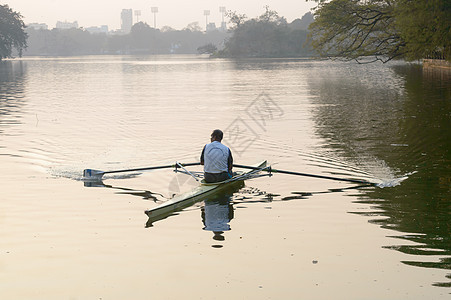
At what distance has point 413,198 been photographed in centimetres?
1299

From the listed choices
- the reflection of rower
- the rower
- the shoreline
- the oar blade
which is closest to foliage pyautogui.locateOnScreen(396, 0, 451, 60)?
the shoreline

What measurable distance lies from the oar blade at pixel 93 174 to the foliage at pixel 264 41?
574ft

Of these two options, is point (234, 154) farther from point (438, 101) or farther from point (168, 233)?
point (438, 101)

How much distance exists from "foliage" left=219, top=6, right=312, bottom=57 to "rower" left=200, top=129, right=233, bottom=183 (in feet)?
577

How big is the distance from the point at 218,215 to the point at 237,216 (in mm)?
403

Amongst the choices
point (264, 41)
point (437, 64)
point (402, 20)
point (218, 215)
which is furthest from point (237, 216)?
point (264, 41)

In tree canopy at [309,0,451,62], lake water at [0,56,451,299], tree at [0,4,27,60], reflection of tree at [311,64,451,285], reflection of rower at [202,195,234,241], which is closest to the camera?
lake water at [0,56,451,299]

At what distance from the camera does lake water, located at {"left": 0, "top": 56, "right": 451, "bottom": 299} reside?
845cm

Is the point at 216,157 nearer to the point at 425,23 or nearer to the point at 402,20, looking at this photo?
the point at 425,23

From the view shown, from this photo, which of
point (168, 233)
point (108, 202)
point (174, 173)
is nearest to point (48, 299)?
point (168, 233)

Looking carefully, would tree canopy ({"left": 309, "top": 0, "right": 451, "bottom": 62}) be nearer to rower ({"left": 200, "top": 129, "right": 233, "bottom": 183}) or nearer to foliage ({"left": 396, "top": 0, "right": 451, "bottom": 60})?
foliage ({"left": 396, "top": 0, "right": 451, "bottom": 60})

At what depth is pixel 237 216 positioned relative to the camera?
476 inches

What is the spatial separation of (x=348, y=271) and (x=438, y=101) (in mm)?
27955

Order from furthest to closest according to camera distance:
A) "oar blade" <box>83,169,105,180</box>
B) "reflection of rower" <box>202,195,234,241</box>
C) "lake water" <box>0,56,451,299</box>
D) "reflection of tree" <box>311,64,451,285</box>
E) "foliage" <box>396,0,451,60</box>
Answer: "foliage" <box>396,0,451,60</box> → "oar blade" <box>83,169,105,180</box> → "reflection of rower" <box>202,195,234,241</box> → "reflection of tree" <box>311,64,451,285</box> → "lake water" <box>0,56,451,299</box>
